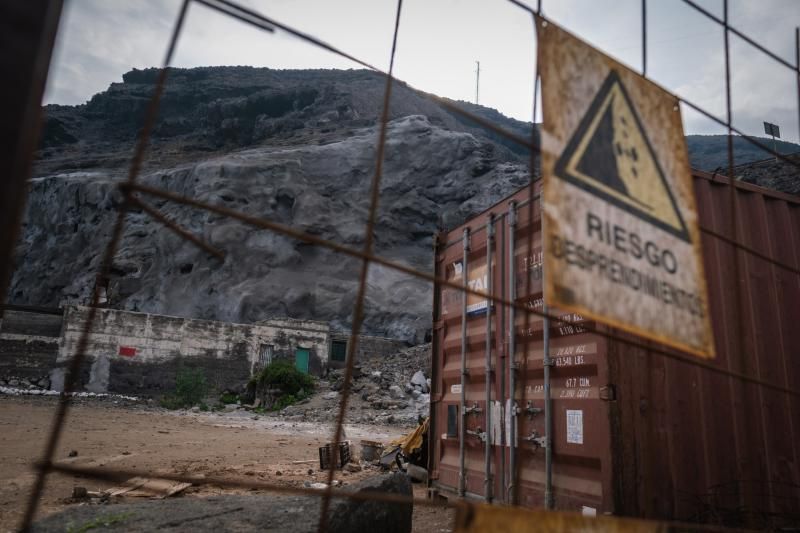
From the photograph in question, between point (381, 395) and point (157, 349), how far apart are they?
11.4 m

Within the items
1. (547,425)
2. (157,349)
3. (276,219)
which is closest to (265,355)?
(157,349)

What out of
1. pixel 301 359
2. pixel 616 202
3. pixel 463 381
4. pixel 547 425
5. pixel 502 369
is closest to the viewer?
pixel 616 202

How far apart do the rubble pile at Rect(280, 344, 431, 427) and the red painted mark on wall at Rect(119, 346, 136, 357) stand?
8.76m

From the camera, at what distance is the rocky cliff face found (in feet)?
125

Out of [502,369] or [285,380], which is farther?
[285,380]

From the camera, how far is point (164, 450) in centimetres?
970

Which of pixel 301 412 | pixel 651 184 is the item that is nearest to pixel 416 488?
pixel 651 184

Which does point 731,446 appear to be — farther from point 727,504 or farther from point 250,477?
point 250,477

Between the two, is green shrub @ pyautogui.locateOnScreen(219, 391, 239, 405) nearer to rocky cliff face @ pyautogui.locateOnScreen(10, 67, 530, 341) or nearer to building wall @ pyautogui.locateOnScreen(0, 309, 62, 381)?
building wall @ pyautogui.locateOnScreen(0, 309, 62, 381)

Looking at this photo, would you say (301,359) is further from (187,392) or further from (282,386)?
(187,392)

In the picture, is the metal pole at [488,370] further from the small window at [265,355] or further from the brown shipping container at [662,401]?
the small window at [265,355]

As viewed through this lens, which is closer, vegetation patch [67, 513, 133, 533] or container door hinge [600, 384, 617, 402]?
vegetation patch [67, 513, 133, 533]

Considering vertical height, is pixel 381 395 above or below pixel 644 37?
below

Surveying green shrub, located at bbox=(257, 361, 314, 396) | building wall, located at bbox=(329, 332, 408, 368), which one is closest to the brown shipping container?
green shrub, located at bbox=(257, 361, 314, 396)
